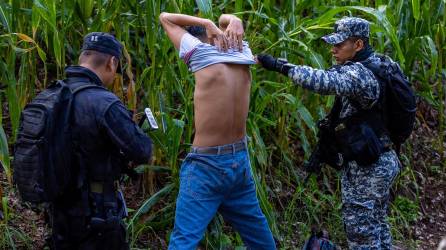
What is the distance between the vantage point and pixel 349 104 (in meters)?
4.99

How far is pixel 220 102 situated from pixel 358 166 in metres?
1.19

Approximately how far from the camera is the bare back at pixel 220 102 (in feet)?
14.3

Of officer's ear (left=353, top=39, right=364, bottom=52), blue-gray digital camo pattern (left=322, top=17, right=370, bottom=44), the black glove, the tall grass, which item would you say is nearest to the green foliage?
the tall grass

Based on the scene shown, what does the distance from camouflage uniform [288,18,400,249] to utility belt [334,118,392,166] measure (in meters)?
0.06

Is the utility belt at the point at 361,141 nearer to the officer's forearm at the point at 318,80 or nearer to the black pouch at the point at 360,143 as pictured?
the black pouch at the point at 360,143

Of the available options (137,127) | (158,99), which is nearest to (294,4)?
(158,99)

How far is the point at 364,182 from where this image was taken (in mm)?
5016

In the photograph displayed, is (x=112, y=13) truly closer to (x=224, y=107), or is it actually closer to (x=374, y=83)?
(x=224, y=107)

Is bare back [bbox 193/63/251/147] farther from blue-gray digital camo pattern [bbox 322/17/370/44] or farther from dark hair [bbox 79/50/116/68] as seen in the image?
blue-gray digital camo pattern [bbox 322/17/370/44]

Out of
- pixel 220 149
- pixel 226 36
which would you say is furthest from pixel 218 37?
pixel 220 149

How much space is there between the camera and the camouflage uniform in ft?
15.3

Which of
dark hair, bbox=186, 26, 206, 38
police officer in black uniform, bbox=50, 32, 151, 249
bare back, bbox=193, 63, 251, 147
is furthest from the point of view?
dark hair, bbox=186, 26, 206, 38

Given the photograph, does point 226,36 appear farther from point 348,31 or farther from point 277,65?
point 348,31

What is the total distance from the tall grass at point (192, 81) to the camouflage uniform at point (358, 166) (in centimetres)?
71
